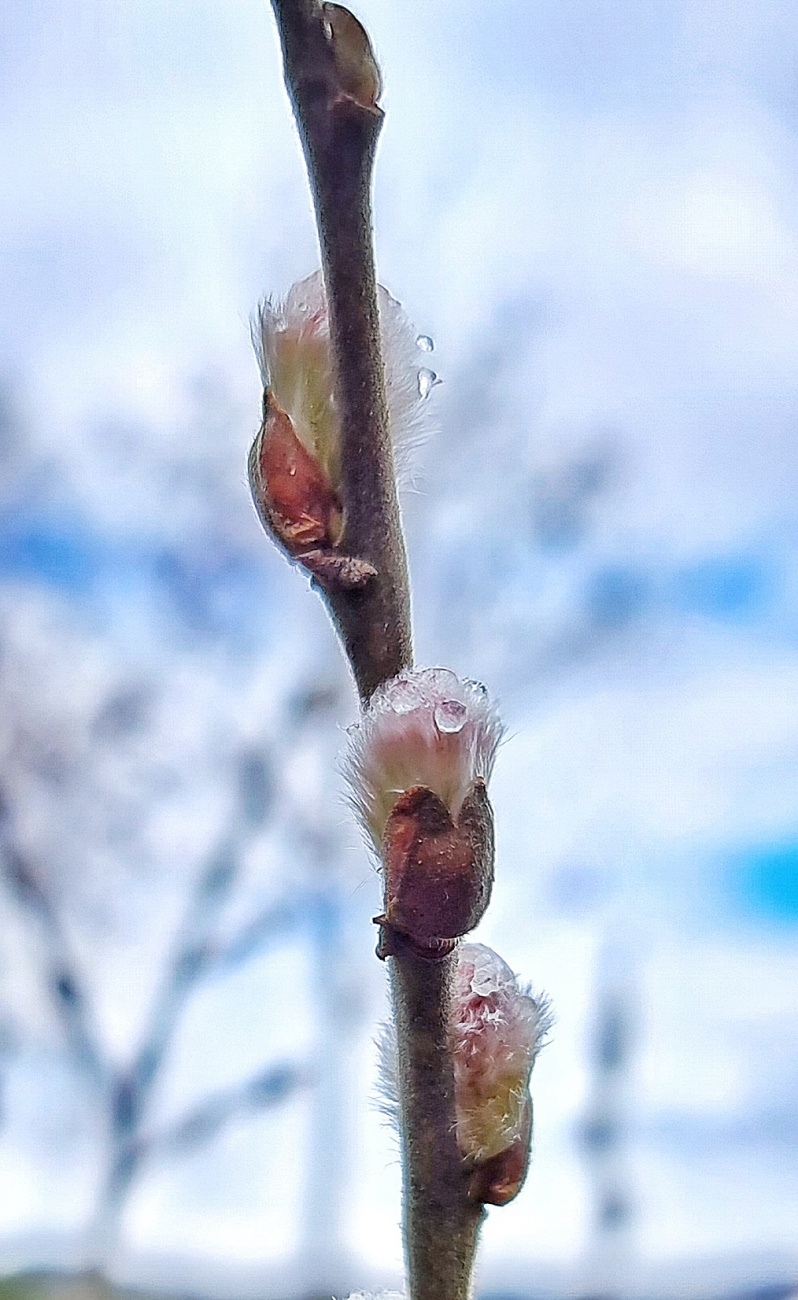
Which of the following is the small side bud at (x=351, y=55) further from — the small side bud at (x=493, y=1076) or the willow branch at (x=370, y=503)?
the small side bud at (x=493, y=1076)

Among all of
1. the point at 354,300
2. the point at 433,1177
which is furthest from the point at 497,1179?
the point at 354,300

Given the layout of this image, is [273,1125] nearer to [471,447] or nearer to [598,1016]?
[598,1016]

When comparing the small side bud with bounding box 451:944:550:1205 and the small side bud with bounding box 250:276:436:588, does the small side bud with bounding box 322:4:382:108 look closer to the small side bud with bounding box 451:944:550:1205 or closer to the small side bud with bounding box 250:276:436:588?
the small side bud with bounding box 250:276:436:588

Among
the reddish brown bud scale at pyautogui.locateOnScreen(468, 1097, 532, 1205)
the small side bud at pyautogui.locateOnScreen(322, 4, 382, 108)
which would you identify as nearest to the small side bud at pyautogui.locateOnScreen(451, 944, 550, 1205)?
the reddish brown bud scale at pyautogui.locateOnScreen(468, 1097, 532, 1205)

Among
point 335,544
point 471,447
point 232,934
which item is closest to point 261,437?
point 335,544

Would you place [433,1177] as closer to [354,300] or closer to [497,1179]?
[497,1179]

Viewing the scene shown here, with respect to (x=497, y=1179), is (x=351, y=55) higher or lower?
higher

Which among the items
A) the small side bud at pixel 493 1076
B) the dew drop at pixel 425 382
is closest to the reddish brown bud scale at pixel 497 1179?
the small side bud at pixel 493 1076

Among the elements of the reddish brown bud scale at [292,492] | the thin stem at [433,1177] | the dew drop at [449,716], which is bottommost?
the thin stem at [433,1177]
